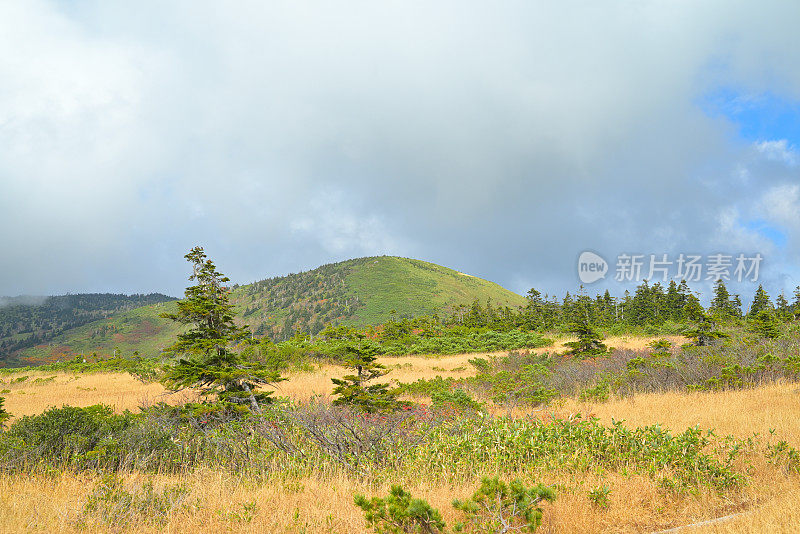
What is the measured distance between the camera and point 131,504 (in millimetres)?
4852

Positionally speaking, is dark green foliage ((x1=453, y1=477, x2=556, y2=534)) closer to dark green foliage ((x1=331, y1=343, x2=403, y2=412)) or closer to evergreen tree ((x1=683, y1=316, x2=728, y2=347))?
dark green foliage ((x1=331, y1=343, x2=403, y2=412))

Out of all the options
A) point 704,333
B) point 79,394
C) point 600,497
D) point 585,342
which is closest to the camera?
point 600,497

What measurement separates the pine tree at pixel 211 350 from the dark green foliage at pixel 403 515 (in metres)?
6.94

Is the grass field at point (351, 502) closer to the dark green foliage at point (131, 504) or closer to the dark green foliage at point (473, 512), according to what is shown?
the dark green foliage at point (131, 504)

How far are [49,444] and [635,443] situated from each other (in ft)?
32.8

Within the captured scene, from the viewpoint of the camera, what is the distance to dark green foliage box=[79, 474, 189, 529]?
181 inches

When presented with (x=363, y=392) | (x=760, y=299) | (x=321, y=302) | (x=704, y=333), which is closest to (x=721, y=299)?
(x=760, y=299)

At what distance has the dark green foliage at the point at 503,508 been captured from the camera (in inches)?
163

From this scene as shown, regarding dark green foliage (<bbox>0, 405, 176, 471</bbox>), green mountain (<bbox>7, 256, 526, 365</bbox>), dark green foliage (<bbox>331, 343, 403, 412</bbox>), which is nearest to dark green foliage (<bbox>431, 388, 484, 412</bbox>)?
dark green foliage (<bbox>331, 343, 403, 412</bbox>)

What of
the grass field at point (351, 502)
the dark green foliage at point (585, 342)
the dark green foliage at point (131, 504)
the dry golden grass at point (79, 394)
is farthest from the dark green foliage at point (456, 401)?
the dark green foliage at point (585, 342)

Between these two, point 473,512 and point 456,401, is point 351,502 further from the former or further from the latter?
point 456,401

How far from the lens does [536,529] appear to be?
436 centimetres

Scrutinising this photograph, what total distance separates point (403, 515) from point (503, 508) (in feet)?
4.11

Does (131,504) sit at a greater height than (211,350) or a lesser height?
lesser
